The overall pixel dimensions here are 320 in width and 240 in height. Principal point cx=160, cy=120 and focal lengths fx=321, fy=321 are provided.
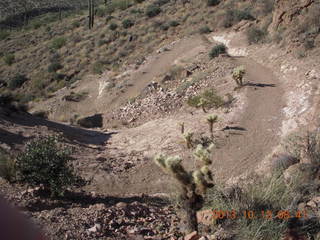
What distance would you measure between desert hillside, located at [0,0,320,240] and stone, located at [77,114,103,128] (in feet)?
0.30

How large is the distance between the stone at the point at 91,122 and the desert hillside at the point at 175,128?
93mm

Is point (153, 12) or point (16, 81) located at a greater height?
point (153, 12)

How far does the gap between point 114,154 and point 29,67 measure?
76.2ft

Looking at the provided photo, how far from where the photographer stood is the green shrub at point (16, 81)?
27.1 metres

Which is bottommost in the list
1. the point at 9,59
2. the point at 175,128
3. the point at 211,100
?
the point at 9,59

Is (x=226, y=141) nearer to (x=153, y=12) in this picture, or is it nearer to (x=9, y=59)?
(x=153, y=12)

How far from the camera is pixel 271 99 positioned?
39.4ft

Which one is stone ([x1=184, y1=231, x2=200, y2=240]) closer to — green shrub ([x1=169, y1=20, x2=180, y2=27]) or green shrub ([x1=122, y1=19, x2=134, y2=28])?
green shrub ([x1=169, y1=20, x2=180, y2=27])

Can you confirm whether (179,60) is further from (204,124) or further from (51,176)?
(51,176)

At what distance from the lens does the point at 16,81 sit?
89.5 ft

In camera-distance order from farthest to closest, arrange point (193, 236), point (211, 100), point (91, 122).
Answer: point (91, 122) → point (211, 100) → point (193, 236)
